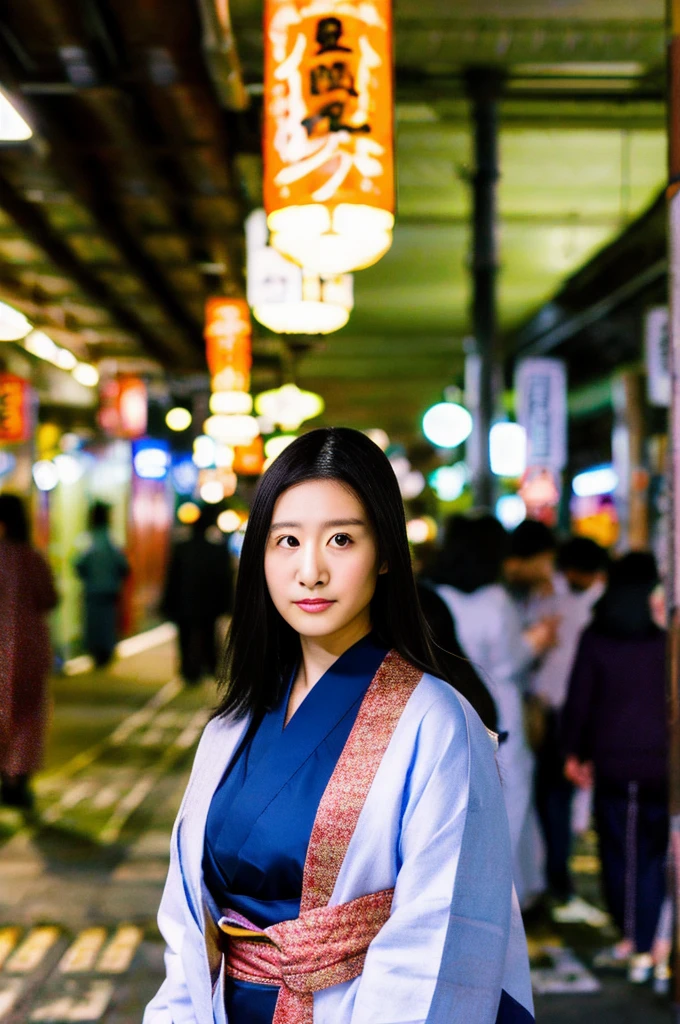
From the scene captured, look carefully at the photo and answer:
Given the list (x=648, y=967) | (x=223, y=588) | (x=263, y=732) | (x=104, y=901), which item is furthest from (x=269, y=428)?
(x=263, y=732)

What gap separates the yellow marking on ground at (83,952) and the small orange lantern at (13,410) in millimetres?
7999

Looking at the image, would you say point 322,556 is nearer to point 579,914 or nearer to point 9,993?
point 9,993

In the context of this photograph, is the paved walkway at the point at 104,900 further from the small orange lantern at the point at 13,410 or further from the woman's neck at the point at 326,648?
the small orange lantern at the point at 13,410

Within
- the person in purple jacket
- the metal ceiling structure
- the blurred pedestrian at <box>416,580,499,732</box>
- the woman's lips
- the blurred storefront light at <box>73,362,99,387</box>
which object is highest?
the metal ceiling structure

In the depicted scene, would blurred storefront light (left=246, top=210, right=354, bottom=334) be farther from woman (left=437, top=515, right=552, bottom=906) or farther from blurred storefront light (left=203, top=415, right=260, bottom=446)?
blurred storefront light (left=203, top=415, right=260, bottom=446)

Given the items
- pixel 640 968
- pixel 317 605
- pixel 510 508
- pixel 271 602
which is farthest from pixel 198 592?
pixel 510 508

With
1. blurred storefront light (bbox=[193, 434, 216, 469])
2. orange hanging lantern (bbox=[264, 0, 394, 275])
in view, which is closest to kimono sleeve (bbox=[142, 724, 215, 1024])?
orange hanging lantern (bbox=[264, 0, 394, 275])

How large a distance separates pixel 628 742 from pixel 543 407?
38.1 feet

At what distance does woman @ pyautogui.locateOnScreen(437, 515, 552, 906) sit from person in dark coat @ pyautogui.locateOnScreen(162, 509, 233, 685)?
24.6 ft

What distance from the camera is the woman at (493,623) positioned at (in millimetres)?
5285

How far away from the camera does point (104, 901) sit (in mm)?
6281

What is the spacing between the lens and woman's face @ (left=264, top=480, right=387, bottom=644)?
212 cm

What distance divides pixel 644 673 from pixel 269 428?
14.4 m

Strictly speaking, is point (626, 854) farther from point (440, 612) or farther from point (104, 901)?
point (104, 901)
